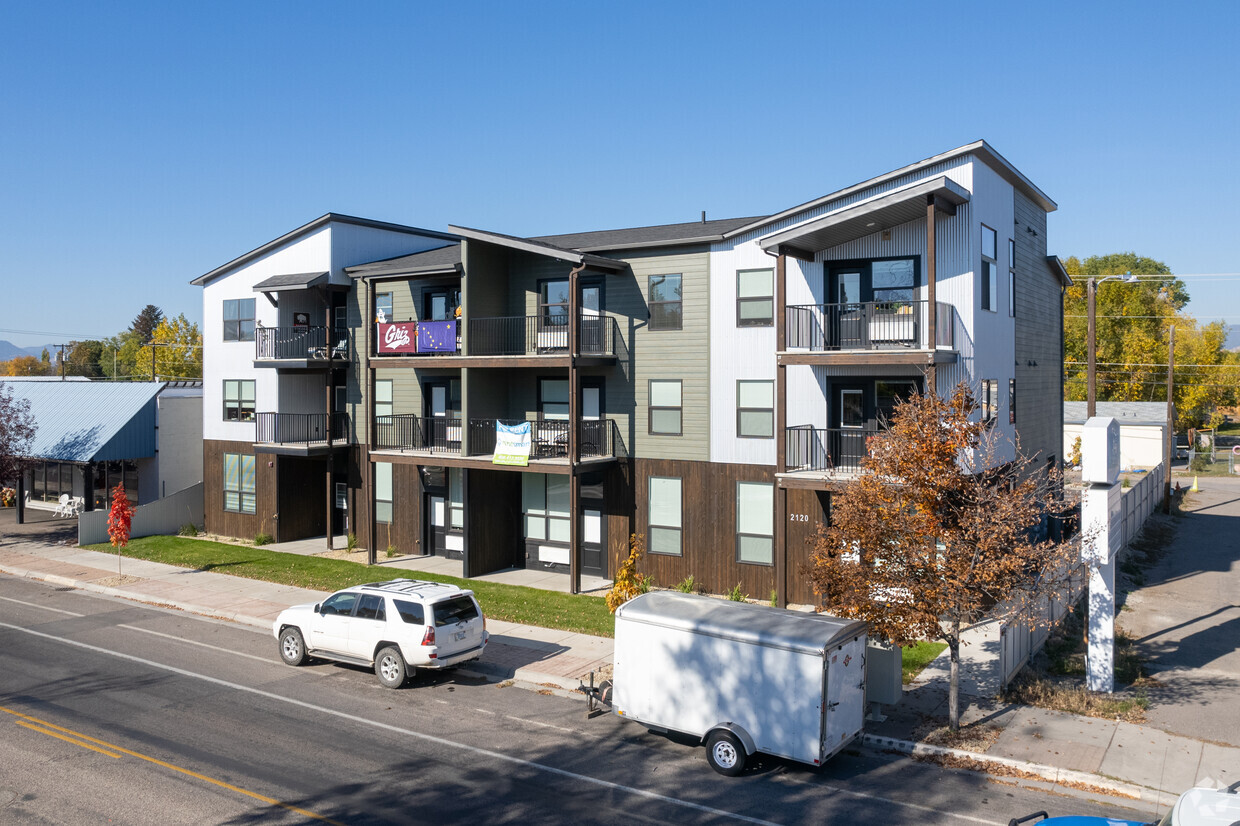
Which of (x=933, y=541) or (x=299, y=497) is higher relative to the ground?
(x=933, y=541)

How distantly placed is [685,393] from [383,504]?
39.5ft

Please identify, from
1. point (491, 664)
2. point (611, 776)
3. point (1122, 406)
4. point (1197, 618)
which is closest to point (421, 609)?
point (491, 664)

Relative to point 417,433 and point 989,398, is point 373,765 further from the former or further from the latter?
point 417,433

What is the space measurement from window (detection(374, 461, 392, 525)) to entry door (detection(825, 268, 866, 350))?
1579 centimetres

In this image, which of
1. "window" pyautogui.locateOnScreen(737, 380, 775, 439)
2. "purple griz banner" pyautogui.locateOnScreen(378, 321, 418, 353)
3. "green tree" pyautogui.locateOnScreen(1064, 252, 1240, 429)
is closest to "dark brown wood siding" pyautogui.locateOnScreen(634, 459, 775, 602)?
"window" pyautogui.locateOnScreen(737, 380, 775, 439)

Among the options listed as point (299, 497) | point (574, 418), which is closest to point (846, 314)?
point (574, 418)

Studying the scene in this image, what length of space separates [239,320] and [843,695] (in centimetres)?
2812

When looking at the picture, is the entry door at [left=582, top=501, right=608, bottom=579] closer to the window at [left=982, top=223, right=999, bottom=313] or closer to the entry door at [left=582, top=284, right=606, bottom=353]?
the entry door at [left=582, top=284, right=606, bottom=353]

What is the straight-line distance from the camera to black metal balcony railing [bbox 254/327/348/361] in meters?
31.1

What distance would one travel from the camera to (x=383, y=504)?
1195 inches

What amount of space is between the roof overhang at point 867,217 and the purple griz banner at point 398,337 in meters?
11.5

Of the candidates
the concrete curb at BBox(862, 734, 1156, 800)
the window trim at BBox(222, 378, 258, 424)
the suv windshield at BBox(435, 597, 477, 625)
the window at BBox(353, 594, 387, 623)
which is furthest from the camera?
the window trim at BBox(222, 378, 258, 424)

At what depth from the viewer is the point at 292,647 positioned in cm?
1838

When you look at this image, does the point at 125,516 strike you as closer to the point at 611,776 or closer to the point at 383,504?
the point at 383,504
